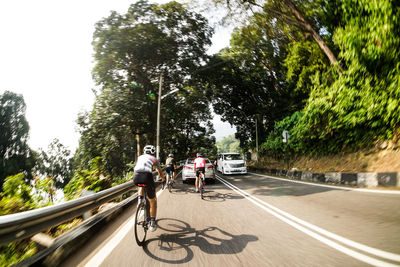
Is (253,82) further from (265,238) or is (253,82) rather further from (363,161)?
(265,238)

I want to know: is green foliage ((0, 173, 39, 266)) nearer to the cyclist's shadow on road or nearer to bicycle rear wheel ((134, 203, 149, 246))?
bicycle rear wheel ((134, 203, 149, 246))

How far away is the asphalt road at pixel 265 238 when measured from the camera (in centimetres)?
291

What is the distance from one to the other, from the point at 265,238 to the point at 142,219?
2428mm

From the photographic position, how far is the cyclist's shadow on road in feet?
10.6

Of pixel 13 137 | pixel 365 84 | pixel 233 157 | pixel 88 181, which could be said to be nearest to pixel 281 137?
pixel 233 157

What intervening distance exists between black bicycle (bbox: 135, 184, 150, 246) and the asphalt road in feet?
0.68

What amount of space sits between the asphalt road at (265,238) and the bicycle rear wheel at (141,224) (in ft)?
0.58

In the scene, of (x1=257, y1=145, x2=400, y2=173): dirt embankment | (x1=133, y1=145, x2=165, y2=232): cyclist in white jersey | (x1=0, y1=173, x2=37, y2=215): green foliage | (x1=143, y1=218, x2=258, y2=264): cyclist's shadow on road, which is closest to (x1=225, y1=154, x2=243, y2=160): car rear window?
(x1=257, y1=145, x2=400, y2=173): dirt embankment

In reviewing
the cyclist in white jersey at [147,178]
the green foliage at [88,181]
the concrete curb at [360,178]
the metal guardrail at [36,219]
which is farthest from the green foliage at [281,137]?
the metal guardrail at [36,219]

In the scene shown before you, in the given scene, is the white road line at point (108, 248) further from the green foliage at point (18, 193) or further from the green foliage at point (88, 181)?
the green foliage at point (88, 181)

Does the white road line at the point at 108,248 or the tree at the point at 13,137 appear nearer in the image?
the white road line at the point at 108,248

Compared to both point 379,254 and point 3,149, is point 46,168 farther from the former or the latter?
point 379,254

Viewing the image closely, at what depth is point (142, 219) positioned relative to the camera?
13.5ft

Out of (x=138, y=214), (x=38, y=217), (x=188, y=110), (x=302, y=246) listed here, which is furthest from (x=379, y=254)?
(x=188, y=110)
